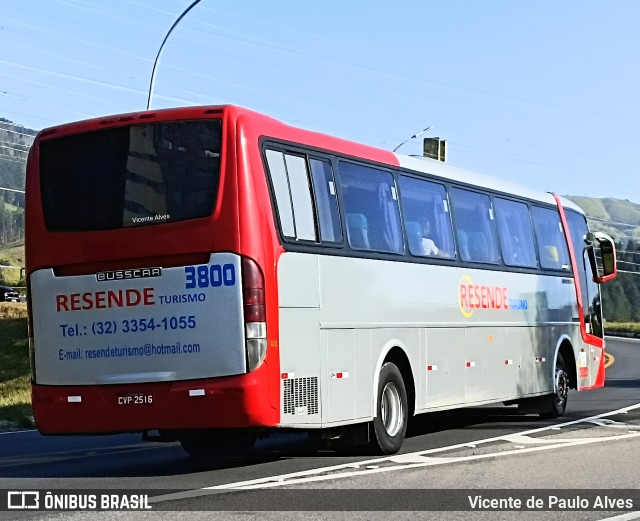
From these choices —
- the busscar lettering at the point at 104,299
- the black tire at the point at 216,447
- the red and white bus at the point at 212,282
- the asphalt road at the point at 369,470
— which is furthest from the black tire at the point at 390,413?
the busscar lettering at the point at 104,299

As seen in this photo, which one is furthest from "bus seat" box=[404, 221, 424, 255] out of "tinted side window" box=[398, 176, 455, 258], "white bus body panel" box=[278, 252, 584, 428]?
"white bus body panel" box=[278, 252, 584, 428]

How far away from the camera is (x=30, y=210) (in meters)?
13.1

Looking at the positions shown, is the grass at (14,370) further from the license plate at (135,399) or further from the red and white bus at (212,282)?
the license plate at (135,399)

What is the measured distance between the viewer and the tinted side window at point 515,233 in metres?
18.8

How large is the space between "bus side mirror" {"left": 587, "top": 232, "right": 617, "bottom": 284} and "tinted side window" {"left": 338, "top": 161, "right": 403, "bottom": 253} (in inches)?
323

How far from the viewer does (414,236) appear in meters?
15.8

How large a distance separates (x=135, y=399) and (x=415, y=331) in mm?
4251

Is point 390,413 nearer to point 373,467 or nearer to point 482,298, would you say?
point 373,467

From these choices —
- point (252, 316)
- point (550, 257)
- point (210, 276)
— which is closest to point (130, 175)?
point (210, 276)

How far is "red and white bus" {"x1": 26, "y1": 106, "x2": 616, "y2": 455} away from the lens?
12.1 m

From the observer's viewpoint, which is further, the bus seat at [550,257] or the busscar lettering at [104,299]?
the bus seat at [550,257]

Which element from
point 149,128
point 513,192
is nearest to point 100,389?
point 149,128

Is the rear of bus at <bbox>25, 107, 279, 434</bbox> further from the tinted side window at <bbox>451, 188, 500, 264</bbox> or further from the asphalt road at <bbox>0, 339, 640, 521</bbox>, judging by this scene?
the tinted side window at <bbox>451, 188, 500, 264</bbox>

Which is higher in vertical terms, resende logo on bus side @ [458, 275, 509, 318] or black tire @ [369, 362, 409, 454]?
resende logo on bus side @ [458, 275, 509, 318]
